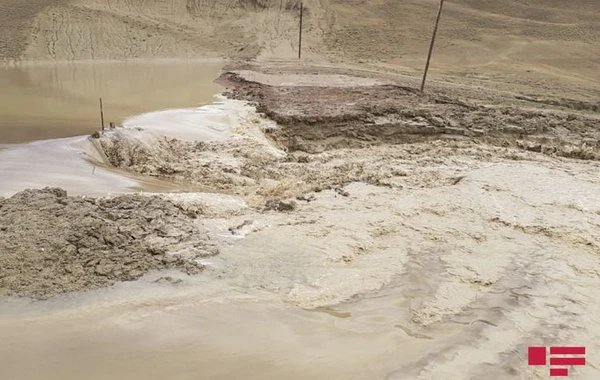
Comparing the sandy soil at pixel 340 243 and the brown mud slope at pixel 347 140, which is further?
the brown mud slope at pixel 347 140

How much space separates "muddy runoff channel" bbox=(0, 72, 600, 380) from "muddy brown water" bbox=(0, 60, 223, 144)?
2517mm

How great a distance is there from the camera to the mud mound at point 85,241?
419 cm

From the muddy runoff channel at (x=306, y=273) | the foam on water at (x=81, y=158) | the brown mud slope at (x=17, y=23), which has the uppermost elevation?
the brown mud slope at (x=17, y=23)

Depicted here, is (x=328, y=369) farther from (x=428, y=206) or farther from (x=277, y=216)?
(x=428, y=206)

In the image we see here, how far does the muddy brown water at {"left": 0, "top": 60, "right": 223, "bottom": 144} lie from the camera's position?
10.3m

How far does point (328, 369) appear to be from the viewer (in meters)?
→ 3.37

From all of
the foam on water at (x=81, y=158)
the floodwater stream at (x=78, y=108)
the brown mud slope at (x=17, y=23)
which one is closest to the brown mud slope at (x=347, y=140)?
the foam on water at (x=81, y=158)

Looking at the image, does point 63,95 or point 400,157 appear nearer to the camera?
point 400,157

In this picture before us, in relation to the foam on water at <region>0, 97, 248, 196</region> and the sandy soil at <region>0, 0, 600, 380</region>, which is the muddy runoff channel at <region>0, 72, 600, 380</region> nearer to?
the sandy soil at <region>0, 0, 600, 380</region>

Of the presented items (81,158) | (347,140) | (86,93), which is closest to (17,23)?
(86,93)

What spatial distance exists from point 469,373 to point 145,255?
121 inches

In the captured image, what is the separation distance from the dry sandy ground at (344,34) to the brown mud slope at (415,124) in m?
8.20

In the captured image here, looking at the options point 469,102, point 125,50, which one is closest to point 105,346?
point 469,102

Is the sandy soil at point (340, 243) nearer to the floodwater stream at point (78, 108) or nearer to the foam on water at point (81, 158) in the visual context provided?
the foam on water at point (81, 158)
